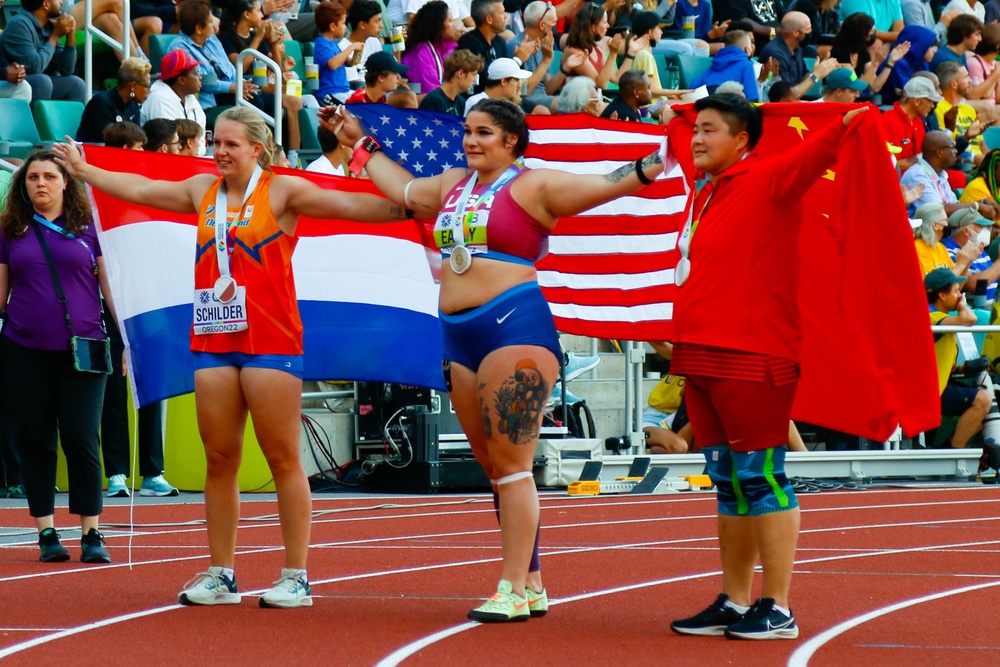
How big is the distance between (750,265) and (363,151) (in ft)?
6.33

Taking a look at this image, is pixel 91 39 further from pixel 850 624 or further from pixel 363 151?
pixel 850 624

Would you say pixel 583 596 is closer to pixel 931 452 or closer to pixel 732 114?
pixel 732 114

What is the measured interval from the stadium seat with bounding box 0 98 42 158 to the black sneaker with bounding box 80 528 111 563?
6111 mm

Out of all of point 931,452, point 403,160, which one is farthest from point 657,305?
point 931,452

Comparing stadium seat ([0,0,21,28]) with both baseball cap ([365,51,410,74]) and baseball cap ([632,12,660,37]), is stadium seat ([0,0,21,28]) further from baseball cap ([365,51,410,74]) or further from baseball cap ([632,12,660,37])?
baseball cap ([632,12,660,37])

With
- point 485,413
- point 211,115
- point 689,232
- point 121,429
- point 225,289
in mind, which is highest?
point 211,115

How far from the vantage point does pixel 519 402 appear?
6.34 meters

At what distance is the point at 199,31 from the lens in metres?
14.7

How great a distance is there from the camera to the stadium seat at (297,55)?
57.0 feet

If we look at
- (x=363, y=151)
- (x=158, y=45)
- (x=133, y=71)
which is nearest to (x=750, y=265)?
(x=363, y=151)

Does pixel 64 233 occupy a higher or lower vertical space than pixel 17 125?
lower

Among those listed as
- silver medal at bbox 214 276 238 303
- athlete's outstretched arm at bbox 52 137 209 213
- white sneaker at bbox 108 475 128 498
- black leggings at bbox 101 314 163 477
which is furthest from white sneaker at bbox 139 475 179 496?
silver medal at bbox 214 276 238 303

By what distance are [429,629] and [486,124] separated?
6.39 feet

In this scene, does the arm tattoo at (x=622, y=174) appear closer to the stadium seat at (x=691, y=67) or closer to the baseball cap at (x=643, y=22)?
the baseball cap at (x=643, y=22)
